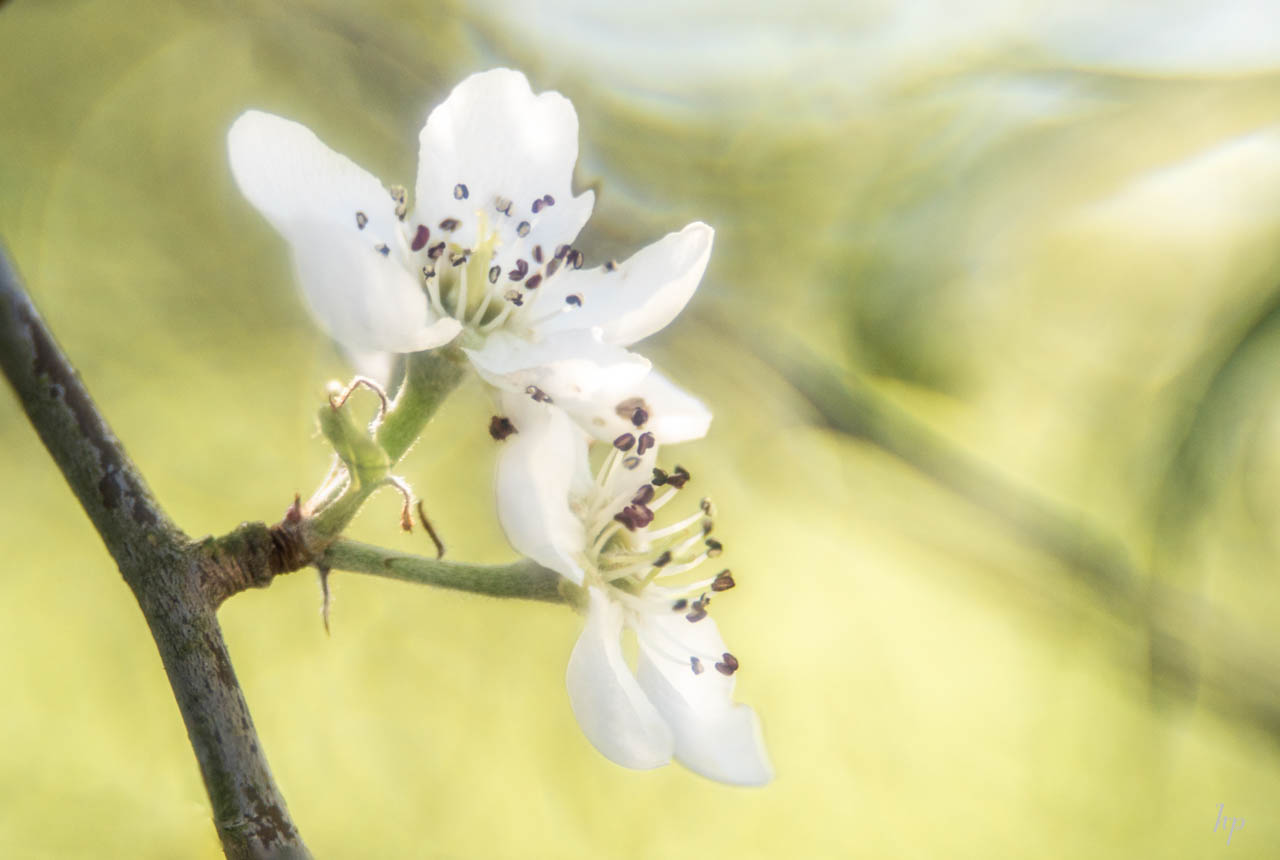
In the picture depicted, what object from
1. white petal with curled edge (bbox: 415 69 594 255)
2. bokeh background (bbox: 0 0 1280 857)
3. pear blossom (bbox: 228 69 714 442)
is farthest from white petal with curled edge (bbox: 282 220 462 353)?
bokeh background (bbox: 0 0 1280 857)

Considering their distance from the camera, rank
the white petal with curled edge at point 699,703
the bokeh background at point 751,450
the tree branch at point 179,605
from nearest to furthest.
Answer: the tree branch at point 179,605
the white petal with curled edge at point 699,703
the bokeh background at point 751,450

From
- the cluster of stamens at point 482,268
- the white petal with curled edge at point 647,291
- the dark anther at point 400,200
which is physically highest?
the dark anther at point 400,200

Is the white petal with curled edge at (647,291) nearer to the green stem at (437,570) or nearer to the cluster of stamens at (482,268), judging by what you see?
the cluster of stamens at (482,268)

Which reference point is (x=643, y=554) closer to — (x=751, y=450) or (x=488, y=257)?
(x=488, y=257)

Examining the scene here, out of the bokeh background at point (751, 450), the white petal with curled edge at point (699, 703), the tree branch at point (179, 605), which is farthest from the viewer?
the bokeh background at point (751, 450)

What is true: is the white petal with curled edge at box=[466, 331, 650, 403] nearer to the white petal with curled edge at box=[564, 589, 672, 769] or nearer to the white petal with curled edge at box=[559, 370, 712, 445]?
the white petal with curled edge at box=[559, 370, 712, 445]

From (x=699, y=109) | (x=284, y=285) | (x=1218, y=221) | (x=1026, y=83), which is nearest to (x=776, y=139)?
(x=699, y=109)

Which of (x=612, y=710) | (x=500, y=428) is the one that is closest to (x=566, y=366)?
(x=500, y=428)

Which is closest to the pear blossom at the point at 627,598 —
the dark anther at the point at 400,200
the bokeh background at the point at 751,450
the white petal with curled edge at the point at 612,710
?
the white petal with curled edge at the point at 612,710
